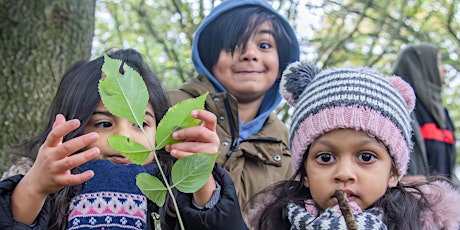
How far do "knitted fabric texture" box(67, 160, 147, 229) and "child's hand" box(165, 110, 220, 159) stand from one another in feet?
1.40

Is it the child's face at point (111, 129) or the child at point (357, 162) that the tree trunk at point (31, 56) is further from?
the child at point (357, 162)

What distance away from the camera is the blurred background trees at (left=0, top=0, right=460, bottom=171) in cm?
477

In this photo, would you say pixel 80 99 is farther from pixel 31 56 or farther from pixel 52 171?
pixel 31 56

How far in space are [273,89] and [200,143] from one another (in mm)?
1534

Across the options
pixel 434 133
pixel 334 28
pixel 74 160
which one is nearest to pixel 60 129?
pixel 74 160

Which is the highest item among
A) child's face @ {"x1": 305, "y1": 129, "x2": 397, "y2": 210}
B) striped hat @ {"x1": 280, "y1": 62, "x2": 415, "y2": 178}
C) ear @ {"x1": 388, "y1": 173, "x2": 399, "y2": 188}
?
striped hat @ {"x1": 280, "y1": 62, "x2": 415, "y2": 178}

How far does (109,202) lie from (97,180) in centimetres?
8

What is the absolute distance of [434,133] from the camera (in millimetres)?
3686

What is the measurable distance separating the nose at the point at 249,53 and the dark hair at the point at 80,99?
60 cm

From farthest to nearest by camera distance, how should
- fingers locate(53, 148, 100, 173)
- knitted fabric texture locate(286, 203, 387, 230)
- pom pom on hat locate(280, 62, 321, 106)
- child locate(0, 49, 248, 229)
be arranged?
pom pom on hat locate(280, 62, 321, 106), knitted fabric texture locate(286, 203, 387, 230), child locate(0, 49, 248, 229), fingers locate(53, 148, 100, 173)

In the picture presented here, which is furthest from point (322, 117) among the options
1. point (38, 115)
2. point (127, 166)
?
point (38, 115)

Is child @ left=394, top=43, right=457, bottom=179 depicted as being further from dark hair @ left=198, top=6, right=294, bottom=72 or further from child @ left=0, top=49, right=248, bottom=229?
child @ left=0, top=49, right=248, bottom=229

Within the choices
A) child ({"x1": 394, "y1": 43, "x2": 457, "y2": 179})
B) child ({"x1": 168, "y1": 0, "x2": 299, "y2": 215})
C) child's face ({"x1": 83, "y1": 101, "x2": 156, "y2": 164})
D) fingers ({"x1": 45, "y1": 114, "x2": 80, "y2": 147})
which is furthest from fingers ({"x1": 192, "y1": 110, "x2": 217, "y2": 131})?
child ({"x1": 394, "y1": 43, "x2": 457, "y2": 179})

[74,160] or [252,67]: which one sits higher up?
[74,160]
